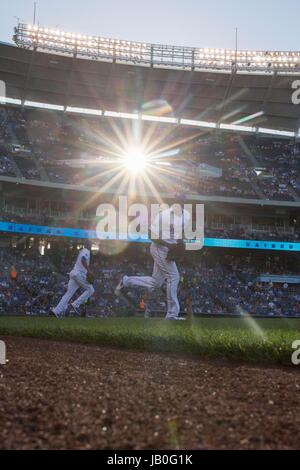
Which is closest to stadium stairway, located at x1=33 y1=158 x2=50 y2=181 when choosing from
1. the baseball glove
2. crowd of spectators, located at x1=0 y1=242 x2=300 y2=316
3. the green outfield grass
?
crowd of spectators, located at x1=0 y1=242 x2=300 y2=316

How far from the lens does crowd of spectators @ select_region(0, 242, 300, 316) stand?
1035 inches

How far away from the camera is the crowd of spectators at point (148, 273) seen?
86.3 ft

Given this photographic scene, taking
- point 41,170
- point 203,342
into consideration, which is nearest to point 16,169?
point 41,170

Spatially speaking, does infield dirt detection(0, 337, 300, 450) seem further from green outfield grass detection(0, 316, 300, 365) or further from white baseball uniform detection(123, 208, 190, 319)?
white baseball uniform detection(123, 208, 190, 319)

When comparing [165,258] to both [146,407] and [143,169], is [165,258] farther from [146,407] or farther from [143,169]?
[143,169]

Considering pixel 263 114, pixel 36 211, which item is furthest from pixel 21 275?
pixel 263 114

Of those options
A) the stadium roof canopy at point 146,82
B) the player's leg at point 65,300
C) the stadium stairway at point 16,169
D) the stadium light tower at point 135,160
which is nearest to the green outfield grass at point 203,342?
the player's leg at point 65,300

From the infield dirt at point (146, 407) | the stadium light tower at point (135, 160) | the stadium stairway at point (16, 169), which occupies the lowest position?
the infield dirt at point (146, 407)

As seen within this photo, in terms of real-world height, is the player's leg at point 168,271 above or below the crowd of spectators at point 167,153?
below

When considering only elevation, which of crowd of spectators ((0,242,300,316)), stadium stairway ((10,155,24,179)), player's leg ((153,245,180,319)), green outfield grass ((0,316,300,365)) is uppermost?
stadium stairway ((10,155,24,179))

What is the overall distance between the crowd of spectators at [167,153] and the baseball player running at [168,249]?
23821mm

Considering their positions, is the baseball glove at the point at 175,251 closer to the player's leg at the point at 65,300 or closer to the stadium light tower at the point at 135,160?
the player's leg at the point at 65,300

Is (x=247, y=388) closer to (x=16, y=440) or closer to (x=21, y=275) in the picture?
(x=16, y=440)

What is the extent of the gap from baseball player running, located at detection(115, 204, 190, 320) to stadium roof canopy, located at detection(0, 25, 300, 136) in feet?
92.0
